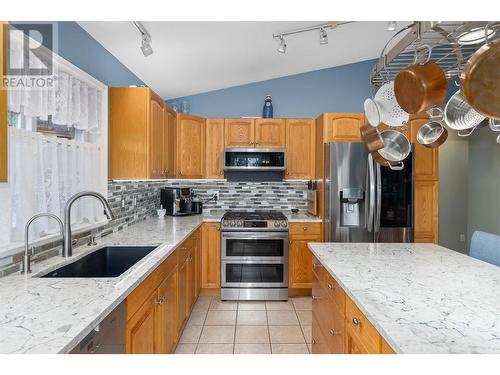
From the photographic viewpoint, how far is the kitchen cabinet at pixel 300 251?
3.59 m

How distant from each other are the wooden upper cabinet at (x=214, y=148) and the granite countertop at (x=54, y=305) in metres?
2.16

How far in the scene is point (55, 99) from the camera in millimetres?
1990

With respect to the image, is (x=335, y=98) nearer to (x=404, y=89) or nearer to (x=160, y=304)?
(x=404, y=89)

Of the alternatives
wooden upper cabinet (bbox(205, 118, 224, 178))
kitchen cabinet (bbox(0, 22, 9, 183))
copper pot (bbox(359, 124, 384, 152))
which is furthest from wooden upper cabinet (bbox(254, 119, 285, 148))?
kitchen cabinet (bbox(0, 22, 9, 183))

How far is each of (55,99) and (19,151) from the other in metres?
0.49

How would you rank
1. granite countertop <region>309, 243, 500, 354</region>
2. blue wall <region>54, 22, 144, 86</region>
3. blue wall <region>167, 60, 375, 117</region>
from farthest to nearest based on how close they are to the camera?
blue wall <region>167, 60, 375, 117</region> < blue wall <region>54, 22, 144, 86</region> < granite countertop <region>309, 243, 500, 354</region>

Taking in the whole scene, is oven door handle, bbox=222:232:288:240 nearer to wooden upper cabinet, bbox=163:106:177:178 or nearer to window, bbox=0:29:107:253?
wooden upper cabinet, bbox=163:106:177:178

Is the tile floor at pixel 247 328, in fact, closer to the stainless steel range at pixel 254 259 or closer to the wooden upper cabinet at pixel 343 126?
the stainless steel range at pixel 254 259

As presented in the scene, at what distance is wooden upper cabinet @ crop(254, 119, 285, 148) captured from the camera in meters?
3.97

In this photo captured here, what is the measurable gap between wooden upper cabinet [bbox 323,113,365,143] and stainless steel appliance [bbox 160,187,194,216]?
1.91 metres

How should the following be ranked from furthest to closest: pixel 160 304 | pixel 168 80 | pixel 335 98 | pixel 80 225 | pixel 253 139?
pixel 335 98, pixel 253 139, pixel 168 80, pixel 80 225, pixel 160 304

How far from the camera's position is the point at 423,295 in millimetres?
1250

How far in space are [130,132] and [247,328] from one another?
6.69ft
